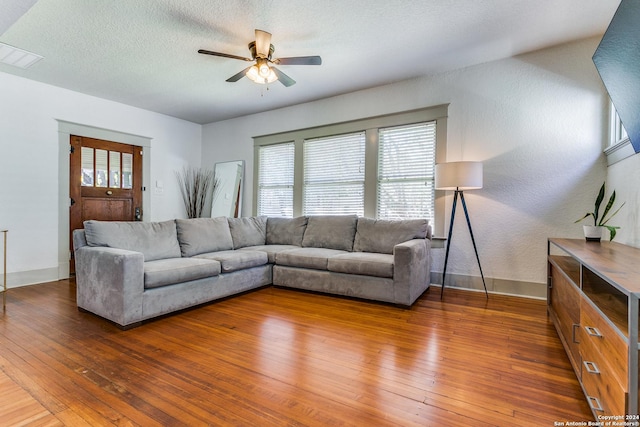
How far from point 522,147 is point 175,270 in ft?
12.9

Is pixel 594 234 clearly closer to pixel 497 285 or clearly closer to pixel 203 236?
pixel 497 285

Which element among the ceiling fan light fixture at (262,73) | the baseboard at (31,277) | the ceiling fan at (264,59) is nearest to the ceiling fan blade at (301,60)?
the ceiling fan at (264,59)

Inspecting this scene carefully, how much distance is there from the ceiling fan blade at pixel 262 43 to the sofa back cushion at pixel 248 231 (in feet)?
7.37

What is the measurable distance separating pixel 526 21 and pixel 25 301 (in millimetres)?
5731

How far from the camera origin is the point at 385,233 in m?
3.70

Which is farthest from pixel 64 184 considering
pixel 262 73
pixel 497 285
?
pixel 497 285

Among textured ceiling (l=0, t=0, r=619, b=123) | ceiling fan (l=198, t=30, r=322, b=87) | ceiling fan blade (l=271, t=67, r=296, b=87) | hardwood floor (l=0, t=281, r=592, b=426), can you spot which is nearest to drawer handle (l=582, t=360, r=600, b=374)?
hardwood floor (l=0, t=281, r=592, b=426)

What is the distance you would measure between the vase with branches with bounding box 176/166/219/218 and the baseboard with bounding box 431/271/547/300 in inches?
176

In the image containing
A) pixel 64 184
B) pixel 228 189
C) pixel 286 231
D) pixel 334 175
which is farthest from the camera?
pixel 228 189

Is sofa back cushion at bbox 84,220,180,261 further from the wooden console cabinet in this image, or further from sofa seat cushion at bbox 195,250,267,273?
the wooden console cabinet

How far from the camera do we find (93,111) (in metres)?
4.60

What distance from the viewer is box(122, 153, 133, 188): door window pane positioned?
5.02 meters

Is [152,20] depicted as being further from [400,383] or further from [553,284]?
[553,284]

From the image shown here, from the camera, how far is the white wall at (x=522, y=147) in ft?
10.2
